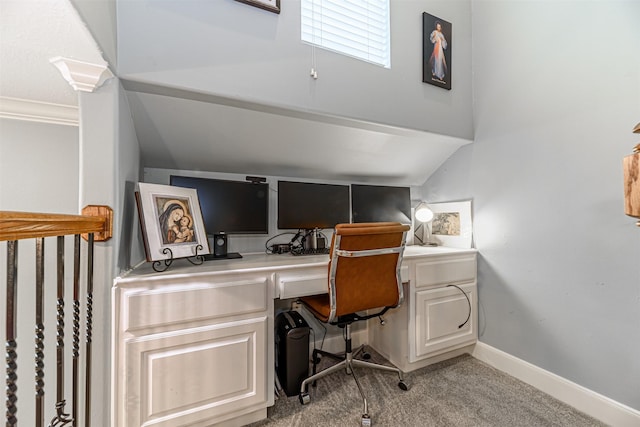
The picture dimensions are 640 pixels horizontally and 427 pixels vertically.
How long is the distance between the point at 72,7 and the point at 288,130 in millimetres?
1100

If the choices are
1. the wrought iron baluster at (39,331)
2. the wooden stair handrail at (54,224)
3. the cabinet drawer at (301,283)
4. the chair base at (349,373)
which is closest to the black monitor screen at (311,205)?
the cabinet drawer at (301,283)

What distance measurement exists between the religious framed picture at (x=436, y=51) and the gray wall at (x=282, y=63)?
0.16 ft

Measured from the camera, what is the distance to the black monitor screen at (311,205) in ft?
6.61

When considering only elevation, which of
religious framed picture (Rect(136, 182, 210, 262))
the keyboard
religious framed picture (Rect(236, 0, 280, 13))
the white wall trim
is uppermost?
religious framed picture (Rect(236, 0, 280, 13))

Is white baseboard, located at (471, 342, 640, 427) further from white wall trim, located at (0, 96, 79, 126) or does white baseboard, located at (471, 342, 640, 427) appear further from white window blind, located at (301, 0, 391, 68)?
white wall trim, located at (0, 96, 79, 126)

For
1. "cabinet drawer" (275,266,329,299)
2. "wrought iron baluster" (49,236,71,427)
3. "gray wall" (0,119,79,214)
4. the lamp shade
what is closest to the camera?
"wrought iron baluster" (49,236,71,427)

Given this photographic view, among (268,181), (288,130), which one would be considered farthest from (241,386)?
(288,130)

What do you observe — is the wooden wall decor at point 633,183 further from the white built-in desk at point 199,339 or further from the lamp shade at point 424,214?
the lamp shade at point 424,214

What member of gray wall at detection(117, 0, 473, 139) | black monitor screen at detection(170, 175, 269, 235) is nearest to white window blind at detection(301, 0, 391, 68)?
gray wall at detection(117, 0, 473, 139)

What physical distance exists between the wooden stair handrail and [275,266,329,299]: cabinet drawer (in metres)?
0.83

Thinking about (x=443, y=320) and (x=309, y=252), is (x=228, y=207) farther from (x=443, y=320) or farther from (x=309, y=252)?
(x=443, y=320)

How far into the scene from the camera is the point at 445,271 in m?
1.97

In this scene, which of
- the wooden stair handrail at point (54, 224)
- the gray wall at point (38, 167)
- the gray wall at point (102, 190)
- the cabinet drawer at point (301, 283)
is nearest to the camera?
the wooden stair handrail at point (54, 224)

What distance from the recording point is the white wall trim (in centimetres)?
130
